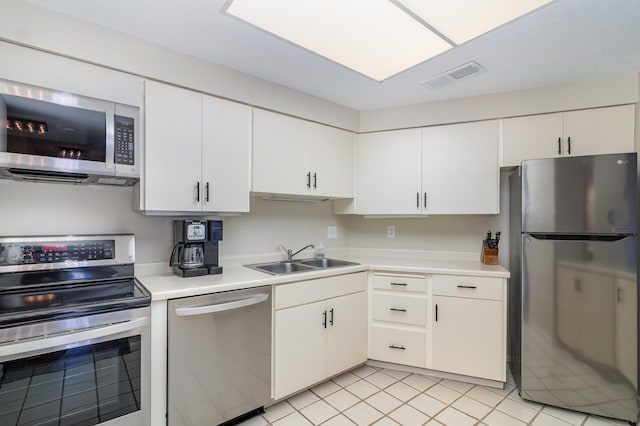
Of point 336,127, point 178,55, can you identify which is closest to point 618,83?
point 336,127

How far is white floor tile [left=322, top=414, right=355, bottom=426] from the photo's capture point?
1.89 m

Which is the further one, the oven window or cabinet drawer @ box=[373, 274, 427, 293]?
cabinet drawer @ box=[373, 274, 427, 293]

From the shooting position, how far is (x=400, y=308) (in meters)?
2.49

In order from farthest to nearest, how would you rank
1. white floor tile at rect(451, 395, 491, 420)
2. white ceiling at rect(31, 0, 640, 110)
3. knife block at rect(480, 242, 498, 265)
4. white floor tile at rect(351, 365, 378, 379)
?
knife block at rect(480, 242, 498, 265), white floor tile at rect(351, 365, 378, 379), white floor tile at rect(451, 395, 491, 420), white ceiling at rect(31, 0, 640, 110)

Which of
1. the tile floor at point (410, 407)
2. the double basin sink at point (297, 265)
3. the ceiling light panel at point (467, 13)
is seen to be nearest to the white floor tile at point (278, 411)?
the tile floor at point (410, 407)

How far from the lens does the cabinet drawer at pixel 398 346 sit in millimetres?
2439

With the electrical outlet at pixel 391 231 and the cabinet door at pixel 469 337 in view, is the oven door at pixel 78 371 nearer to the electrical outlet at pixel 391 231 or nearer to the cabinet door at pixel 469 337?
the cabinet door at pixel 469 337

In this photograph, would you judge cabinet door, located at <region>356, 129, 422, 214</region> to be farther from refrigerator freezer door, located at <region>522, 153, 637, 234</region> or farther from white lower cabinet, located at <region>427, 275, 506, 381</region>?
refrigerator freezer door, located at <region>522, 153, 637, 234</region>

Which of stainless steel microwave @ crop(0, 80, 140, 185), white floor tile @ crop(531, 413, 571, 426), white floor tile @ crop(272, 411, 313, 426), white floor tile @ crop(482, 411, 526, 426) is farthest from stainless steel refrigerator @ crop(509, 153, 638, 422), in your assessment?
stainless steel microwave @ crop(0, 80, 140, 185)

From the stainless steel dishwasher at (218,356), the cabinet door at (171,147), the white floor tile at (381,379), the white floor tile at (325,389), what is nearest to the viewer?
the stainless steel dishwasher at (218,356)

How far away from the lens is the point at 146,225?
206 centimetres

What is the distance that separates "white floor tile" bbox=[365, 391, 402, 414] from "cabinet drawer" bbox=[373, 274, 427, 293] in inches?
30.0

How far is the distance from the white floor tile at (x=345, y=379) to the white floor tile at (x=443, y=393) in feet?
1.75

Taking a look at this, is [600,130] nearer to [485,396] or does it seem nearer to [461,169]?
[461,169]
